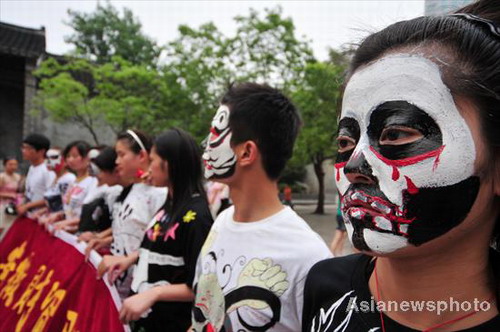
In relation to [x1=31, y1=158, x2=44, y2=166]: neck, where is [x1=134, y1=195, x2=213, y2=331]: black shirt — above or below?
below

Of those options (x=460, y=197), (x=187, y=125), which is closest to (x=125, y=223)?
(x=460, y=197)

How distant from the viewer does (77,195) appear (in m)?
4.72

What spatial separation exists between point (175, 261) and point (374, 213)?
1.52 meters

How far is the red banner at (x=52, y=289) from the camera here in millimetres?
2430

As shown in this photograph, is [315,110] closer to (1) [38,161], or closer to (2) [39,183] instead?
(1) [38,161]

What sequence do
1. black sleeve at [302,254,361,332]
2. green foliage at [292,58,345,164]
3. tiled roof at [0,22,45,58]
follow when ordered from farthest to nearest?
tiled roof at [0,22,45,58] → green foliage at [292,58,345,164] → black sleeve at [302,254,361,332]

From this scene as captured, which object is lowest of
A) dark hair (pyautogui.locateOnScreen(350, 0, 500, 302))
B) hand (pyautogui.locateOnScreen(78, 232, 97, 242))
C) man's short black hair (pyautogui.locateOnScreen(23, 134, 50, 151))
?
hand (pyautogui.locateOnScreen(78, 232, 97, 242))

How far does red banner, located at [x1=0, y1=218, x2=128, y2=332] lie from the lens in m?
2.43

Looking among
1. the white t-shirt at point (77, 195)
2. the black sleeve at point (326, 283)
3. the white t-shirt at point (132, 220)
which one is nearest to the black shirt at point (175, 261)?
the white t-shirt at point (132, 220)

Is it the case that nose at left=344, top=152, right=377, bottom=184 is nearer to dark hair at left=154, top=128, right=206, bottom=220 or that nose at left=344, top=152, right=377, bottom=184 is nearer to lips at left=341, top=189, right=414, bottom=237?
lips at left=341, top=189, right=414, bottom=237

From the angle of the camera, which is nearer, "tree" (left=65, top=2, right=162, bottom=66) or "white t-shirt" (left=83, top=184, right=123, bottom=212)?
"white t-shirt" (left=83, top=184, right=123, bottom=212)

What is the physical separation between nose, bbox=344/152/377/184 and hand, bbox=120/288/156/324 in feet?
4.61

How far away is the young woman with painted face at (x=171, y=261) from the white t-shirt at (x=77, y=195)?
235 cm

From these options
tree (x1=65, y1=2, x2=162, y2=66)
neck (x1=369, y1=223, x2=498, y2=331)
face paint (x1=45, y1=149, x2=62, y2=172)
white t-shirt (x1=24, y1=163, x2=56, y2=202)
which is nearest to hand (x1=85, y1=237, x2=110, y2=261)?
neck (x1=369, y1=223, x2=498, y2=331)
